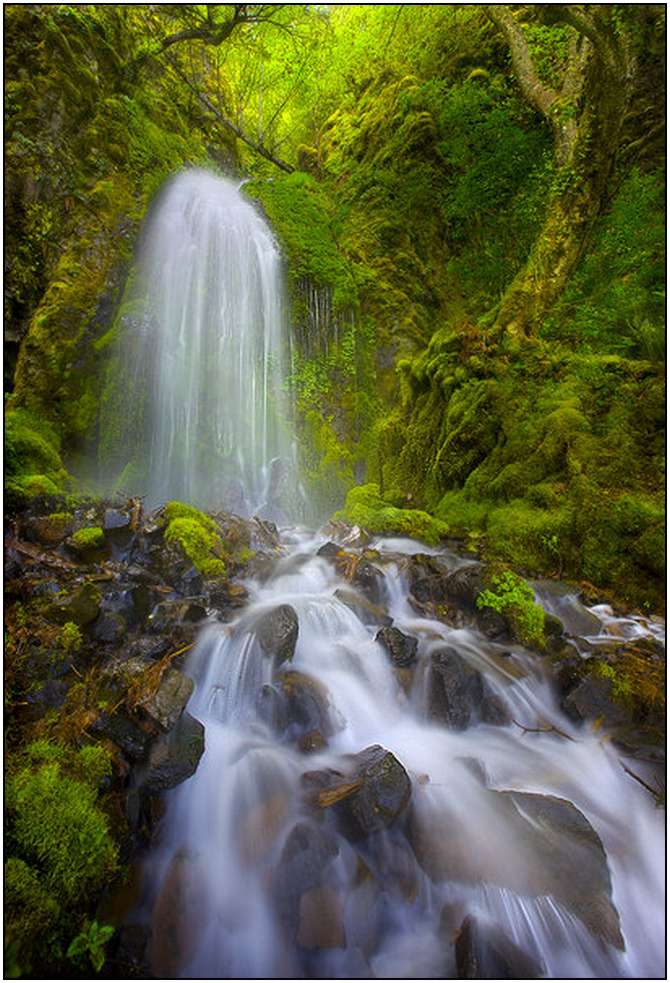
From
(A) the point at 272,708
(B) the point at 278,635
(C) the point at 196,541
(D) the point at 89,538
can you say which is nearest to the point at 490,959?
(A) the point at 272,708

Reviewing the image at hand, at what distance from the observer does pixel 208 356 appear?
1011cm

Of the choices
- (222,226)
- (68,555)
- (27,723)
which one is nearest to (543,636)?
(27,723)

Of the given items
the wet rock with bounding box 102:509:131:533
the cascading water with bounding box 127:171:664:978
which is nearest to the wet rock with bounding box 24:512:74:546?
the wet rock with bounding box 102:509:131:533

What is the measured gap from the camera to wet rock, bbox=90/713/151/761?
274 cm

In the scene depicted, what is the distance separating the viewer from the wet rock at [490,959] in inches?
88.9

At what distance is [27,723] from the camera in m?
2.69

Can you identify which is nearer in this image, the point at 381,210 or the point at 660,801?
the point at 660,801

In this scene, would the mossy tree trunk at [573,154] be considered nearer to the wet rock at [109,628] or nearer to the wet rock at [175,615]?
the wet rock at [175,615]

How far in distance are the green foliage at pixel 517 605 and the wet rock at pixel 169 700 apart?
3.37 meters

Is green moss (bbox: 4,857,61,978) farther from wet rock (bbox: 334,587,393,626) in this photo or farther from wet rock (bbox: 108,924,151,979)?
wet rock (bbox: 334,587,393,626)

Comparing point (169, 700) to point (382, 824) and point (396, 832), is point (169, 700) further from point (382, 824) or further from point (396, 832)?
point (396, 832)

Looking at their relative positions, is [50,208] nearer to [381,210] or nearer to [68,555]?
[68,555]

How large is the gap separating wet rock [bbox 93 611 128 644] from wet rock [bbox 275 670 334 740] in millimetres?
1472

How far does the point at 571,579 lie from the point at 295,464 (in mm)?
6900
